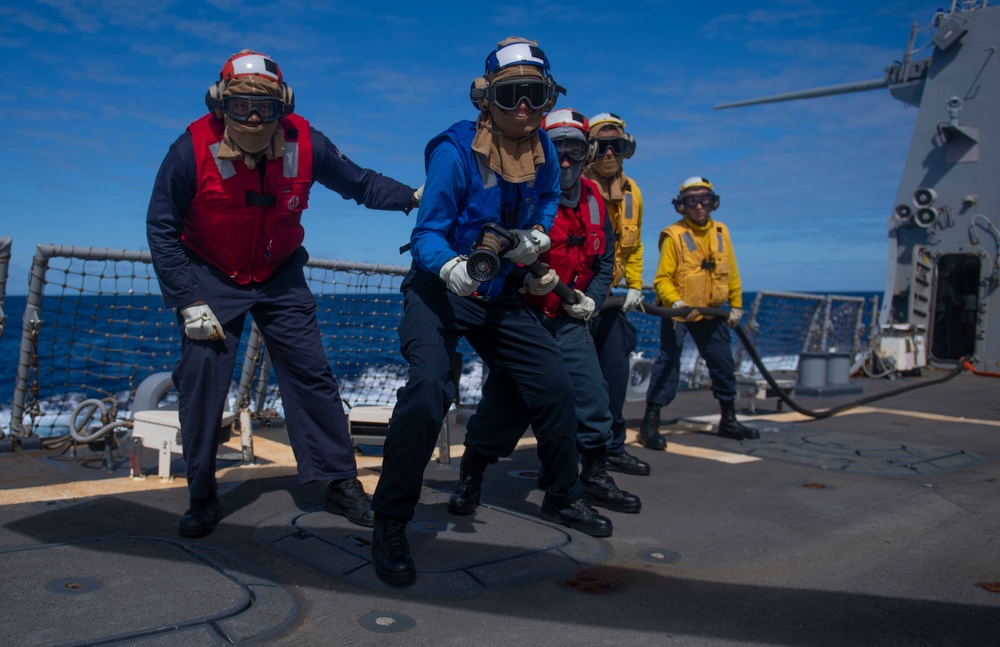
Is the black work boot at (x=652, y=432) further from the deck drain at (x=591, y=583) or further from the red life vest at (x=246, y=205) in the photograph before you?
the red life vest at (x=246, y=205)

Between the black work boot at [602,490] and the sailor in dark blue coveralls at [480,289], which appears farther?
the black work boot at [602,490]

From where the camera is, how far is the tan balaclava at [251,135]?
11.2 ft

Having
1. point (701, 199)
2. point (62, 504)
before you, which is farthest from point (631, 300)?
point (62, 504)

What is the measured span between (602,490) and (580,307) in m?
0.92

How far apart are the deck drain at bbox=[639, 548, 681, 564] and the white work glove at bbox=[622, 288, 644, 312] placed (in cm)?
188

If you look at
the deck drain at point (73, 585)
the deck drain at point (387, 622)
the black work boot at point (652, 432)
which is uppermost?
the black work boot at point (652, 432)

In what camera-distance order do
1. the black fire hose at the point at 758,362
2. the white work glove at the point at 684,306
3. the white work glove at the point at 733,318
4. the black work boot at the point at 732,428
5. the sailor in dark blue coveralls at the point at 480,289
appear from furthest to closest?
1. the white work glove at the point at 733,318
2. the black work boot at the point at 732,428
3. the white work glove at the point at 684,306
4. the black fire hose at the point at 758,362
5. the sailor in dark blue coveralls at the point at 480,289

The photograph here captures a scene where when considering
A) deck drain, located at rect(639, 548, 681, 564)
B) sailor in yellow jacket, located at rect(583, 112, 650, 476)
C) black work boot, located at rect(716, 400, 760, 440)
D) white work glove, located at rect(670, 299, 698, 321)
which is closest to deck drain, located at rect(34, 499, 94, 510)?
deck drain, located at rect(639, 548, 681, 564)

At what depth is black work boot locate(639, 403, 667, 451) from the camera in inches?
233

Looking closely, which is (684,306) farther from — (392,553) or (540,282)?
(392,553)

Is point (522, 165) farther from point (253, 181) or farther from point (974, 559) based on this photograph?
point (974, 559)

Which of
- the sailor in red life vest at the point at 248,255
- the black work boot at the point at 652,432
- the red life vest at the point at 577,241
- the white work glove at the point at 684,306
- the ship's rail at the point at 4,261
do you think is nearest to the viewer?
the sailor in red life vest at the point at 248,255

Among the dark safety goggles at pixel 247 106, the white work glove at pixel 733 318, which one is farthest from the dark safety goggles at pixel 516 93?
the white work glove at pixel 733 318

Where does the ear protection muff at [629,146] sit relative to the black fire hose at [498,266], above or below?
above
